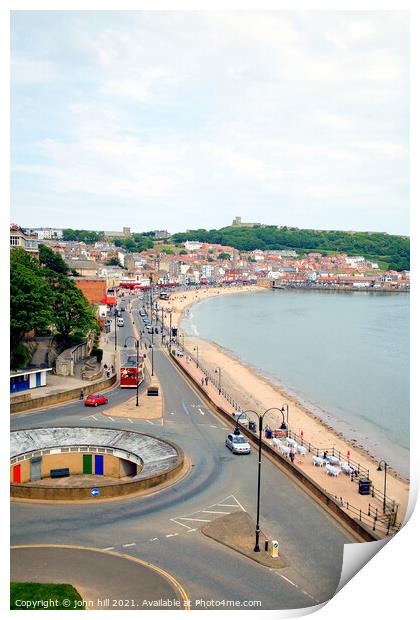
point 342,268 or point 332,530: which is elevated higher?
point 342,268

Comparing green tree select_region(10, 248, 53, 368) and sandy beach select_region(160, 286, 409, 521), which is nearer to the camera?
sandy beach select_region(160, 286, 409, 521)

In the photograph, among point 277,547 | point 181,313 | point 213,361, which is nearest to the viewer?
point 277,547

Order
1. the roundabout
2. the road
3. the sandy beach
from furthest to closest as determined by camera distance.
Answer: the sandy beach → the roundabout → the road

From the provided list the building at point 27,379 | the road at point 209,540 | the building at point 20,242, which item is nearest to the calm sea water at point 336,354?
the road at point 209,540

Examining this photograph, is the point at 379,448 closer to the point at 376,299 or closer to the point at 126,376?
the point at 126,376

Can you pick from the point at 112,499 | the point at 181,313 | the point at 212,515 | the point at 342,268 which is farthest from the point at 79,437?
the point at 342,268

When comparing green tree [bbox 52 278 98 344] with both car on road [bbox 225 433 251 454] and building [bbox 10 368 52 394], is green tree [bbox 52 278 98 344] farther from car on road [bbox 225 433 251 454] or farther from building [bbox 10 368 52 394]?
car on road [bbox 225 433 251 454]

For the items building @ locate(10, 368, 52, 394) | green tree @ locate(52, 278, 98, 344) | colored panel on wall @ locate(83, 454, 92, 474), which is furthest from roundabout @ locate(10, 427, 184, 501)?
green tree @ locate(52, 278, 98, 344)
